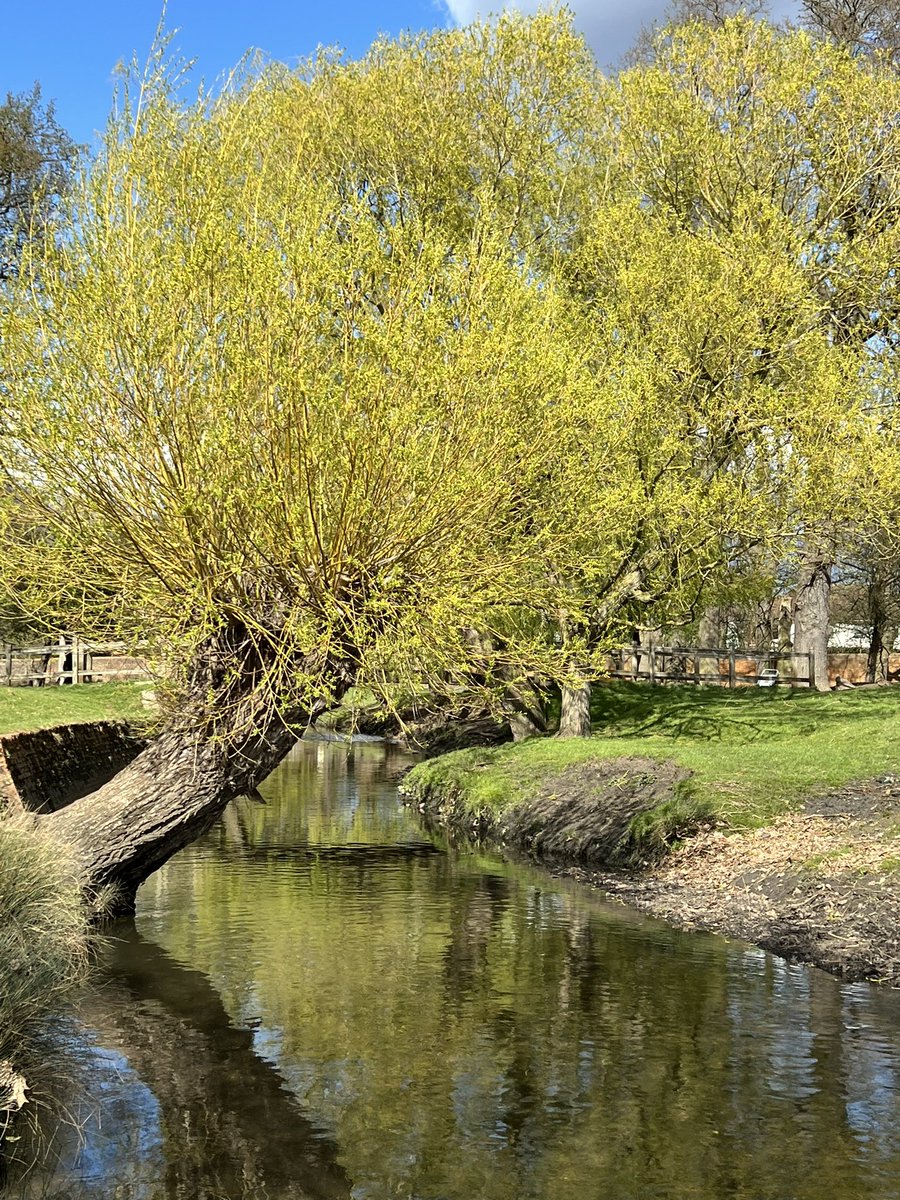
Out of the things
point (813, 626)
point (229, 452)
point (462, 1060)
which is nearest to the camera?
point (462, 1060)

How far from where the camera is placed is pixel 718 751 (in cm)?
2105

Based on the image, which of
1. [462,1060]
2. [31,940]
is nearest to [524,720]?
[462,1060]

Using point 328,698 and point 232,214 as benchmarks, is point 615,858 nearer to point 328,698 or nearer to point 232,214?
point 328,698

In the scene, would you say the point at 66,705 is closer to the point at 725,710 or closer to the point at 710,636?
the point at 725,710

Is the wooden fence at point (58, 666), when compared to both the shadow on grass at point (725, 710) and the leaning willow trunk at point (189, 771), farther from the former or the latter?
the leaning willow trunk at point (189, 771)

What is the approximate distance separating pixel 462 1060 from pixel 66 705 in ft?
72.0

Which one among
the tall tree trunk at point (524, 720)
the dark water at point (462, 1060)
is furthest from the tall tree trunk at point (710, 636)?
the dark water at point (462, 1060)

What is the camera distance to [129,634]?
485 inches

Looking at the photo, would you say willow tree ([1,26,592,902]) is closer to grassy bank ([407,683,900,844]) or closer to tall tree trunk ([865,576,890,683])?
grassy bank ([407,683,900,844])

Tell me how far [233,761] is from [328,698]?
1.59 metres

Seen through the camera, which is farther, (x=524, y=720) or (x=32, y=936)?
(x=524, y=720)

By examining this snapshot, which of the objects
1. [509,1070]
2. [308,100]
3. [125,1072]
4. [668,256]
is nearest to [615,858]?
[509,1070]

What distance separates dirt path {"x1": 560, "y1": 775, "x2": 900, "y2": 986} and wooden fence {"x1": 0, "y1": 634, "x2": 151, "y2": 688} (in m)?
22.8

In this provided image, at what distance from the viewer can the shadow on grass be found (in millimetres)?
24656
